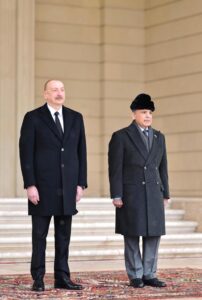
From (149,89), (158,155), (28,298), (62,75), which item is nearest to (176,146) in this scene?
(149,89)

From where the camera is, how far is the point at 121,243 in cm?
1000

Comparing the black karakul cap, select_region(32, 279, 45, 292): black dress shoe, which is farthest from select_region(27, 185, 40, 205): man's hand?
the black karakul cap

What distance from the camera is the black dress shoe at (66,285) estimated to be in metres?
6.51

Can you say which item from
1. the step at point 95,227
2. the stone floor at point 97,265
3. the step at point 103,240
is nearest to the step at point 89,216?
the step at point 95,227

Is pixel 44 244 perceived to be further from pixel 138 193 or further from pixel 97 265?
pixel 97 265

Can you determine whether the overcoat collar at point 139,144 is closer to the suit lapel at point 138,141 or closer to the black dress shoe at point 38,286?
the suit lapel at point 138,141

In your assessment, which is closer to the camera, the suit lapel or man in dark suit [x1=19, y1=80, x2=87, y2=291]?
man in dark suit [x1=19, y1=80, x2=87, y2=291]

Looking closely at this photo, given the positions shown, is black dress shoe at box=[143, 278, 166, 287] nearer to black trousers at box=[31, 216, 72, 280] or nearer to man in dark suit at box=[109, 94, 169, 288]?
man in dark suit at box=[109, 94, 169, 288]

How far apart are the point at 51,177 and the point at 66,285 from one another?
819 mm

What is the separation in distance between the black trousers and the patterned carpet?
153 mm

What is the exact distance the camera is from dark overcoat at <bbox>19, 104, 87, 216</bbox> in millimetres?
6473

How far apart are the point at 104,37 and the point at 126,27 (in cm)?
37

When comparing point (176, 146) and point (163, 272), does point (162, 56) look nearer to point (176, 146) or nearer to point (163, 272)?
point (176, 146)

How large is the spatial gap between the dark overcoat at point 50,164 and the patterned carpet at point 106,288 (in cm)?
61
